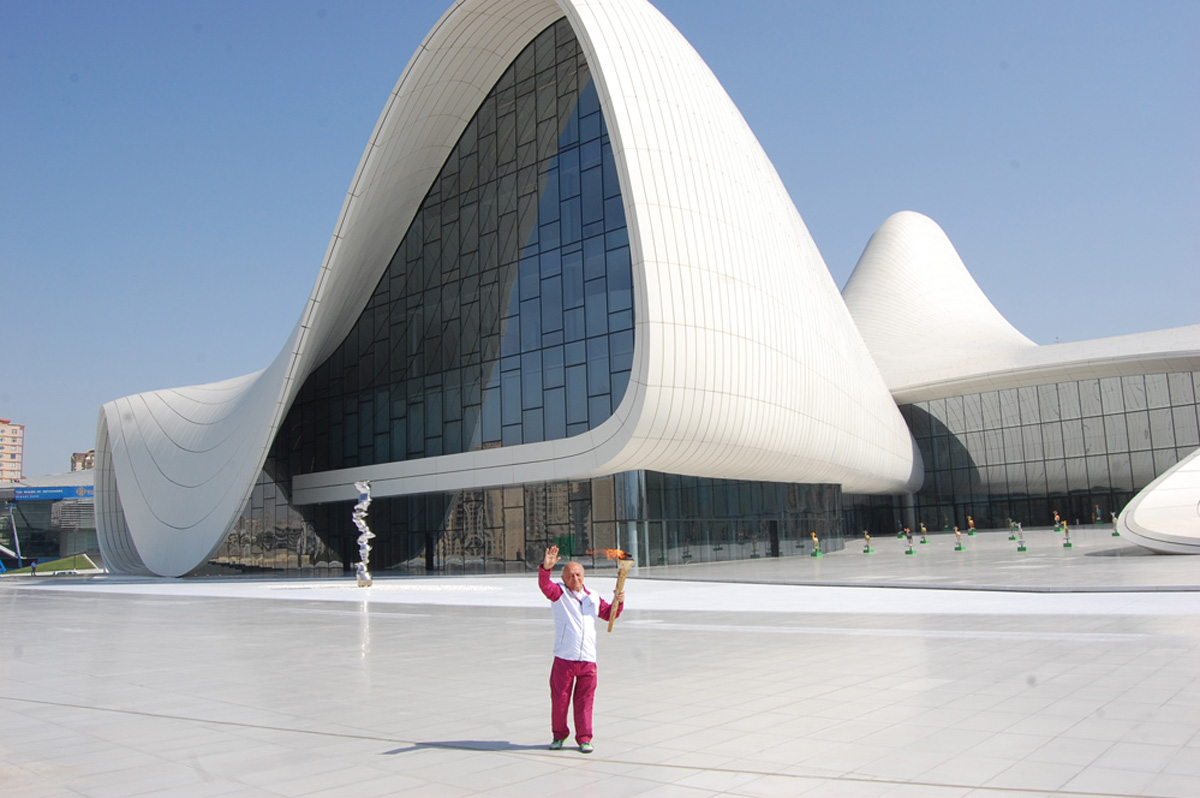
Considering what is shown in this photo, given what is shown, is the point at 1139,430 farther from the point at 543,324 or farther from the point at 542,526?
the point at 542,526

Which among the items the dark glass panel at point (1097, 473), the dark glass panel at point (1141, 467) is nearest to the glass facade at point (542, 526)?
the dark glass panel at point (1097, 473)

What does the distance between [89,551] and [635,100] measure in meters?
75.1

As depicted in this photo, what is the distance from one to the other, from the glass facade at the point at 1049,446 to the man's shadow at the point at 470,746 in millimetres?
52429

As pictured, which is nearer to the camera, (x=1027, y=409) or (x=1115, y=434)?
(x=1115, y=434)

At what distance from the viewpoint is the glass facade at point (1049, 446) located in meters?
51.0

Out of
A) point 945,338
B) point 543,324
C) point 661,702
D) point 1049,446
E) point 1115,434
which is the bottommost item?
point 661,702

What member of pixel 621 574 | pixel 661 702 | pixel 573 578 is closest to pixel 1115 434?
Result: pixel 661 702

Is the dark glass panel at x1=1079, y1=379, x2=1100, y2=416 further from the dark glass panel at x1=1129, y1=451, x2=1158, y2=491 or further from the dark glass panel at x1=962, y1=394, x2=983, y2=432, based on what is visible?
the dark glass panel at x1=962, y1=394, x2=983, y2=432

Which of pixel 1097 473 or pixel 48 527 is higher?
pixel 1097 473

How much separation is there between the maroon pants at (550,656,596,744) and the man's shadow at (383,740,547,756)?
0.83ft

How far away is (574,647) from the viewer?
6.84 metres

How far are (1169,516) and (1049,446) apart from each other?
29.0 meters

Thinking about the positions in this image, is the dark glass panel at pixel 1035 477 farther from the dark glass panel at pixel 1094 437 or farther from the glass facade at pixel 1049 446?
the dark glass panel at pixel 1094 437

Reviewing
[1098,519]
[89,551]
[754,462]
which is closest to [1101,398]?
[1098,519]
